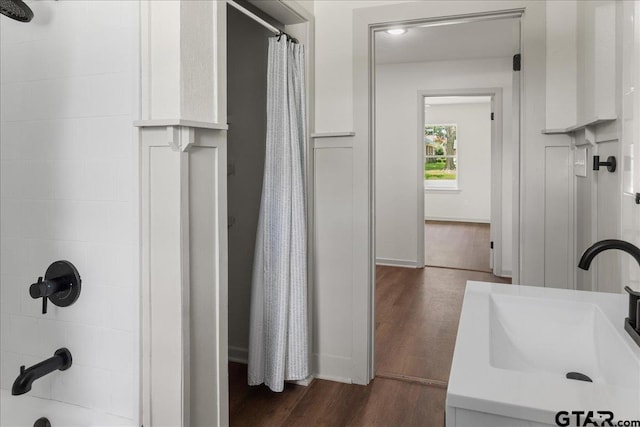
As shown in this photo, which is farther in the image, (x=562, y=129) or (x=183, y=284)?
(x=562, y=129)

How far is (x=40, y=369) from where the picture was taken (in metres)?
1.44

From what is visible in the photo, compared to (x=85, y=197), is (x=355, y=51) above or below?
above

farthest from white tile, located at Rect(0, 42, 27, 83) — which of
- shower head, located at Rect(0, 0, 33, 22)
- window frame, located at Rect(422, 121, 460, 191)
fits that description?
window frame, located at Rect(422, 121, 460, 191)

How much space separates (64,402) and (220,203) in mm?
977

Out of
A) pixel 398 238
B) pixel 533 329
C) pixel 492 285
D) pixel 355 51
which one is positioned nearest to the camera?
pixel 533 329

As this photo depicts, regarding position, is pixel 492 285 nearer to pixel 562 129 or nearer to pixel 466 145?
pixel 562 129

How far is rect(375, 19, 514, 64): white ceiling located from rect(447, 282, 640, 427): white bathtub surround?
10.4ft

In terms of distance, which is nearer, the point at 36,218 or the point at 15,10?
the point at 15,10

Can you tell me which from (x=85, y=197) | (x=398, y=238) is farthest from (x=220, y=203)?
(x=398, y=238)

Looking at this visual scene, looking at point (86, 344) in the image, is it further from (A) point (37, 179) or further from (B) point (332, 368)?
(B) point (332, 368)

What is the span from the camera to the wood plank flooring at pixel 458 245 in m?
5.57

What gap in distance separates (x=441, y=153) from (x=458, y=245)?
3.60 metres

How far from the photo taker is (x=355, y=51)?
7.82ft

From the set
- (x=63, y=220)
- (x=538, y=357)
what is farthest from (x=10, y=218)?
(x=538, y=357)
